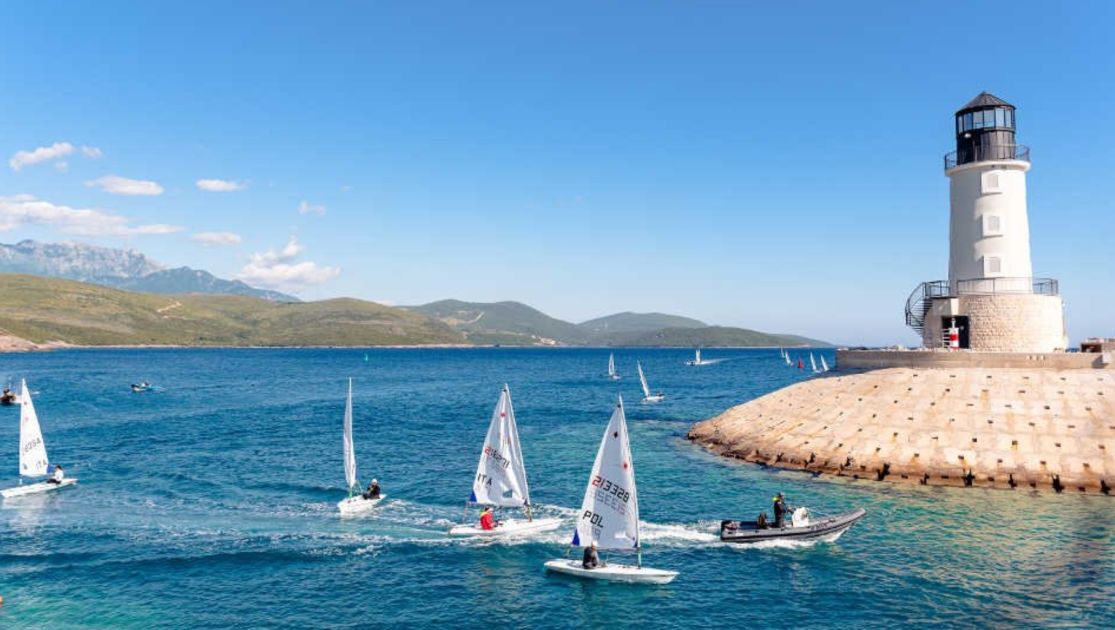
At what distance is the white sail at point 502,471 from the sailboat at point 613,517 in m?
6.96

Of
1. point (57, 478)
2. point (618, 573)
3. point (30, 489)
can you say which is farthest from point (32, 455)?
point (618, 573)

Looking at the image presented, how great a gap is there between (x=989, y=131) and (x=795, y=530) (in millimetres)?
43937

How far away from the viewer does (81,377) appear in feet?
512

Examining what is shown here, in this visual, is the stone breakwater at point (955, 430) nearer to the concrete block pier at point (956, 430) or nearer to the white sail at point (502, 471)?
the concrete block pier at point (956, 430)

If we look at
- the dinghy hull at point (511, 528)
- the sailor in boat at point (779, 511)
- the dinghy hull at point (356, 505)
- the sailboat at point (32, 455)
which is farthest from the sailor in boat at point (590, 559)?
the sailboat at point (32, 455)

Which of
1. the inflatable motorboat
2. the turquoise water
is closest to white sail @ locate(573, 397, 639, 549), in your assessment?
the turquoise water

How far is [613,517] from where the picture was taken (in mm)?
32281

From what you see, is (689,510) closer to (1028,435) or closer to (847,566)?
(847,566)

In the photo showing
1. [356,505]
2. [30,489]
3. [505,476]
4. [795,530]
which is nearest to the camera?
[795,530]

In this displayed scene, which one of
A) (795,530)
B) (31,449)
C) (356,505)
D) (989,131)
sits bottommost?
(356,505)

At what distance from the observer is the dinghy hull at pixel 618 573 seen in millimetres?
30906

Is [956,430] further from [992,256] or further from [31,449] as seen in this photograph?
[31,449]

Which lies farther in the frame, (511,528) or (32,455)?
(32,455)

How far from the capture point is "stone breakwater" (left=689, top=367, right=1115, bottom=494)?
141ft
